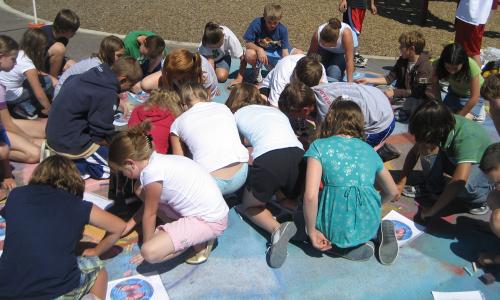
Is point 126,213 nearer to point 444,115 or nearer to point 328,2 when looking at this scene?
point 444,115

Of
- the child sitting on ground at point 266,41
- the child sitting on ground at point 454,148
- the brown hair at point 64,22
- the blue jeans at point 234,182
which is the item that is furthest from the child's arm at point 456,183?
the brown hair at point 64,22

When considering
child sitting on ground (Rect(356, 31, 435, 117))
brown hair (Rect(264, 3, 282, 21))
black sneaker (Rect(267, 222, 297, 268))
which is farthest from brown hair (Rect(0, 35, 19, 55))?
child sitting on ground (Rect(356, 31, 435, 117))

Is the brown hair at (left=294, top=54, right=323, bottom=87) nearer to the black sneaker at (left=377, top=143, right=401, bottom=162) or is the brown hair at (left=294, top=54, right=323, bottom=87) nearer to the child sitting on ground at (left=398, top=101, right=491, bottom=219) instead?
the black sneaker at (left=377, top=143, right=401, bottom=162)

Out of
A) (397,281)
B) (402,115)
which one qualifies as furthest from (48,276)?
(402,115)

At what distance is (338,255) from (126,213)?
4.99 ft

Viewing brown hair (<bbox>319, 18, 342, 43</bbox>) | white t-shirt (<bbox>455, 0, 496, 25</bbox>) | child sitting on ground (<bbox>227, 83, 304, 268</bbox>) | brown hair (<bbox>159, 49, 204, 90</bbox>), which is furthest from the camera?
white t-shirt (<bbox>455, 0, 496, 25</bbox>)

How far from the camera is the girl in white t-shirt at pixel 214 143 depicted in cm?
323

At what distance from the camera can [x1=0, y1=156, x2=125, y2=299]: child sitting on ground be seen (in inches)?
87.5

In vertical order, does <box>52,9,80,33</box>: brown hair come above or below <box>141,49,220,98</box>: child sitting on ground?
above

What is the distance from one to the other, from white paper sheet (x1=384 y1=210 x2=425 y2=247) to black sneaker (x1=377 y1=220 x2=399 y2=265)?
204 mm

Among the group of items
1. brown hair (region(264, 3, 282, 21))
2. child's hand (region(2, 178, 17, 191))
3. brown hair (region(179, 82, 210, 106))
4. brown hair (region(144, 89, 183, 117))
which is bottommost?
child's hand (region(2, 178, 17, 191))

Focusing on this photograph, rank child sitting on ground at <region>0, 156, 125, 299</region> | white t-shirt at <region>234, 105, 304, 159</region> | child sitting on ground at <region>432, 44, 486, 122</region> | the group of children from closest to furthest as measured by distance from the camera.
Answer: child sitting on ground at <region>0, 156, 125, 299</region> → the group of children → white t-shirt at <region>234, 105, 304, 159</region> → child sitting on ground at <region>432, 44, 486, 122</region>

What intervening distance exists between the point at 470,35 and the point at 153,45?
152 inches

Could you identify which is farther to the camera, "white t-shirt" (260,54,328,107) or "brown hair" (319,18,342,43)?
"brown hair" (319,18,342,43)
